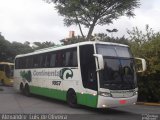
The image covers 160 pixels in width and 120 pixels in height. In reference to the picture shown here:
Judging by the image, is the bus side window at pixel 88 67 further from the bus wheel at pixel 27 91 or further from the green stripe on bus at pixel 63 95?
the bus wheel at pixel 27 91

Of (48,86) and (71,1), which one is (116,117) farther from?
(71,1)

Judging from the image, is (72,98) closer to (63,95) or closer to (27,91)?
(63,95)

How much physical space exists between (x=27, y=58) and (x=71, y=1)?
41.3ft

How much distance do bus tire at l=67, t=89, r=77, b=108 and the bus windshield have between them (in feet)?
8.87

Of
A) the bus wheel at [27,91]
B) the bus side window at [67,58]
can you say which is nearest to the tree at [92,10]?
the bus wheel at [27,91]

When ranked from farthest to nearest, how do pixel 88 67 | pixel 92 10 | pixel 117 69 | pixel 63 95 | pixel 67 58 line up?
pixel 92 10
pixel 63 95
pixel 67 58
pixel 88 67
pixel 117 69

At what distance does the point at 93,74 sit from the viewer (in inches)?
635

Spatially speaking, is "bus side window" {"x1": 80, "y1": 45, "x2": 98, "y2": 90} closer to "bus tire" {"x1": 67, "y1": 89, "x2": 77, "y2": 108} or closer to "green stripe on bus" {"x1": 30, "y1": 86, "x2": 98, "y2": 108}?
"green stripe on bus" {"x1": 30, "y1": 86, "x2": 98, "y2": 108}

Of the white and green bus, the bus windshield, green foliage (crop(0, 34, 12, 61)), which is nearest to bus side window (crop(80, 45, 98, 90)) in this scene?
the white and green bus

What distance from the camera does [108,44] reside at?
663 inches

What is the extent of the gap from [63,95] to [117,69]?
13.7 feet

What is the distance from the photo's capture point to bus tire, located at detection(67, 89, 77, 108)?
18.0 meters

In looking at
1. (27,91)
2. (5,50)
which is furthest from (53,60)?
(5,50)

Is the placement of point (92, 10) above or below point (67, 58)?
above
